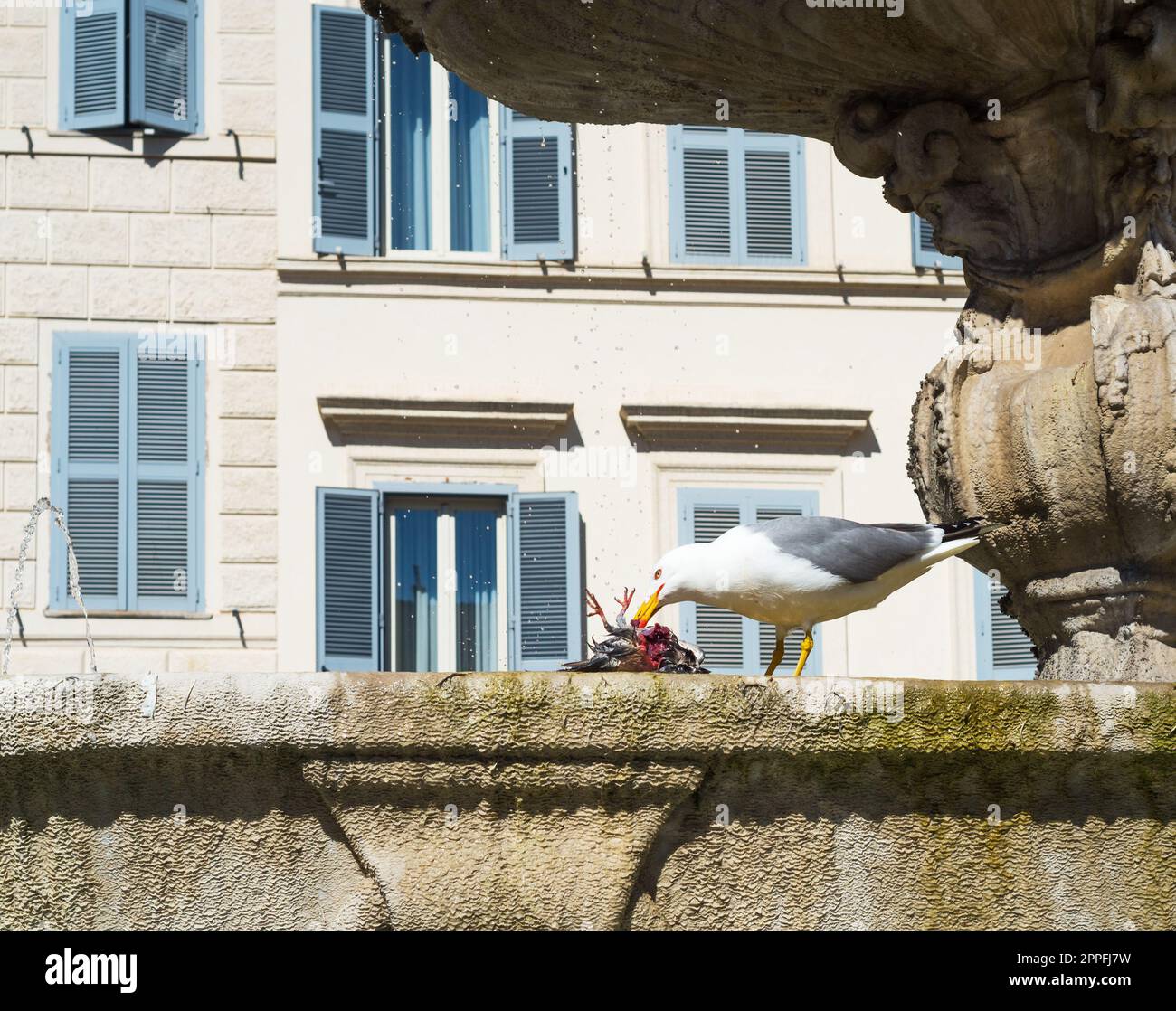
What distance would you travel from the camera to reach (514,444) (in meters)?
18.6

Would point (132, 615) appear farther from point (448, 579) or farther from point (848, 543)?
point (848, 543)

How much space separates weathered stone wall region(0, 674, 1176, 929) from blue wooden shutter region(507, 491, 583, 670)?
1431cm

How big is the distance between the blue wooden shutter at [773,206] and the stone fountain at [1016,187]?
1396 cm

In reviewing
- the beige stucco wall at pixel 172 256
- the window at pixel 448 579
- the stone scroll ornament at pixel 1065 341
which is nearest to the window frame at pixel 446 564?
the window at pixel 448 579

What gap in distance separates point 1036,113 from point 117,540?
1366 cm

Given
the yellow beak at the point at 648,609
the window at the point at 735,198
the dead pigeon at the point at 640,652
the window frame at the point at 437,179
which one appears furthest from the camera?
the window at the point at 735,198

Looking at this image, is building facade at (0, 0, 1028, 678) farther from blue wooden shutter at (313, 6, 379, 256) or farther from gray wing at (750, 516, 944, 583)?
gray wing at (750, 516, 944, 583)

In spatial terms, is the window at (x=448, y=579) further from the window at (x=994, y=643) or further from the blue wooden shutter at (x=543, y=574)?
the window at (x=994, y=643)

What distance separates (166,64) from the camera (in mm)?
18828

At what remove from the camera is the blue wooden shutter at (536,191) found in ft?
61.6

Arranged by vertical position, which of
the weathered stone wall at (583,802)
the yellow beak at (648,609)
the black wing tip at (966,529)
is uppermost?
the black wing tip at (966,529)

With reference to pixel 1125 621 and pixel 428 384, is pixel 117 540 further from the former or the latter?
pixel 1125 621
